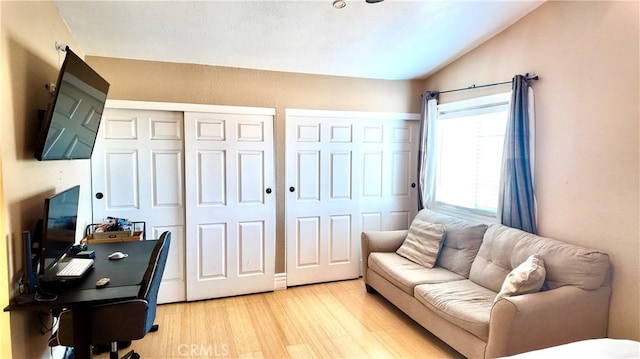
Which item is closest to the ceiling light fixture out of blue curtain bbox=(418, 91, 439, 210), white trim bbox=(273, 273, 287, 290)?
blue curtain bbox=(418, 91, 439, 210)

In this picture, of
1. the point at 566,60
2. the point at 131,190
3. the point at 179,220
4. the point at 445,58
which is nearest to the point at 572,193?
the point at 566,60

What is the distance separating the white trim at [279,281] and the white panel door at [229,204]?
4 cm

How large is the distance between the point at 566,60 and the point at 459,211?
1.71 metres

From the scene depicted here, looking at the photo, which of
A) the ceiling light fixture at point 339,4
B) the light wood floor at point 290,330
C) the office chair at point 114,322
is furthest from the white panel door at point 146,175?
the ceiling light fixture at point 339,4

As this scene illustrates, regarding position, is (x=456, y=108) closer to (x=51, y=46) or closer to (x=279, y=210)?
(x=279, y=210)

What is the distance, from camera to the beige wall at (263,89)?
10.7 ft

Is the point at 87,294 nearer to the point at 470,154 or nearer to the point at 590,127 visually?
the point at 590,127

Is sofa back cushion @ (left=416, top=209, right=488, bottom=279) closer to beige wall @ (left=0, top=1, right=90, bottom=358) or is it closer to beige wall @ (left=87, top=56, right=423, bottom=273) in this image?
beige wall @ (left=87, top=56, right=423, bottom=273)

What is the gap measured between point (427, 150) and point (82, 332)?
3402 millimetres

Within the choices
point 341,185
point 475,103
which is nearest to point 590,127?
point 475,103

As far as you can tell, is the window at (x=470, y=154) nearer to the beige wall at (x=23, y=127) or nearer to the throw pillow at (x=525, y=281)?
the throw pillow at (x=525, y=281)

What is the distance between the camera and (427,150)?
13.2 ft

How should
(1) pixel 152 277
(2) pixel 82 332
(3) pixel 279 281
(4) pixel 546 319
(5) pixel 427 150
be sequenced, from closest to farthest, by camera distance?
1. (2) pixel 82 332
2. (1) pixel 152 277
3. (4) pixel 546 319
4. (3) pixel 279 281
5. (5) pixel 427 150

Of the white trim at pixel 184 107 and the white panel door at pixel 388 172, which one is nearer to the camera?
the white trim at pixel 184 107
